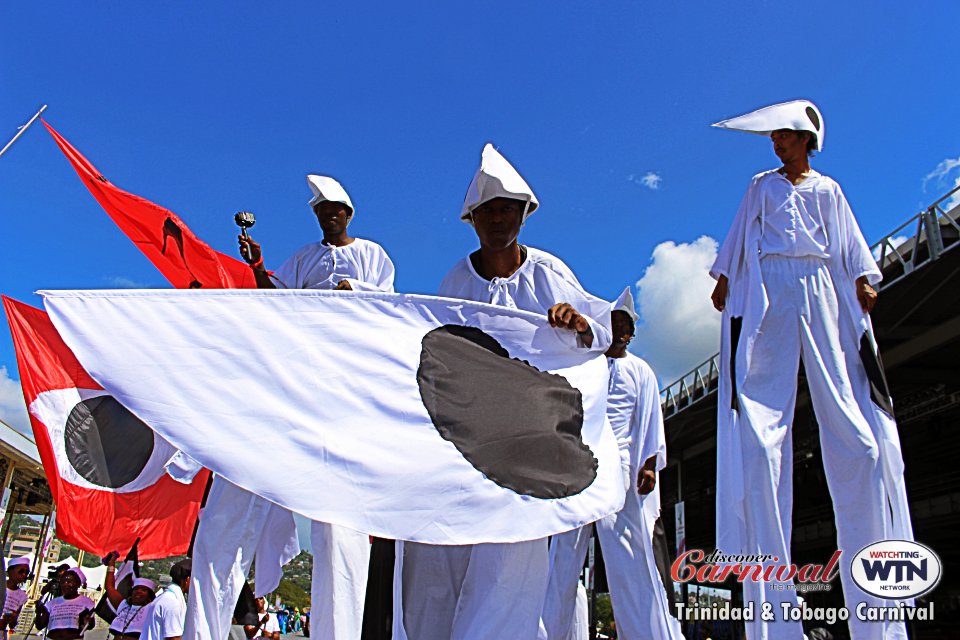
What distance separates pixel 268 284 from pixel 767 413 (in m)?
2.90

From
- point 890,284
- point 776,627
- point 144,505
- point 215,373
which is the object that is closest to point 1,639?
point 144,505

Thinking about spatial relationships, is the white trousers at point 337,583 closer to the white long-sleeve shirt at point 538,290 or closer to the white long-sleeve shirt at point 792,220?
the white long-sleeve shirt at point 538,290

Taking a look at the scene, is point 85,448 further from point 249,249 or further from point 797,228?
point 797,228

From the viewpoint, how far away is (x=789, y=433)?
3.68 m

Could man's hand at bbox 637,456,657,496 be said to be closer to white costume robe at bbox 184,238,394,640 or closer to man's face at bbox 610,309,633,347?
man's face at bbox 610,309,633,347

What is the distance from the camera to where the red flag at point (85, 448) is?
21.9 feet

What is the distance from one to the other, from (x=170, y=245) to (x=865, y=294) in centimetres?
444

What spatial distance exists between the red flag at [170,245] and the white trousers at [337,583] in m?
2.32

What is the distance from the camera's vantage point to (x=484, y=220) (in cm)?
329

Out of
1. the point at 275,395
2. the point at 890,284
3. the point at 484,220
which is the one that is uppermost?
the point at 890,284

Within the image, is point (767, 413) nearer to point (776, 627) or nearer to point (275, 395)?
point (776, 627)

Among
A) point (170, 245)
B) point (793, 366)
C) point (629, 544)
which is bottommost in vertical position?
point (629, 544)

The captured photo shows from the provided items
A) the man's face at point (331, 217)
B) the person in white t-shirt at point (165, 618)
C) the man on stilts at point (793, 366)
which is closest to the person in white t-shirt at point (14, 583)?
the person in white t-shirt at point (165, 618)

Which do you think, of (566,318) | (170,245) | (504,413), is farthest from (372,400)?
(170,245)
